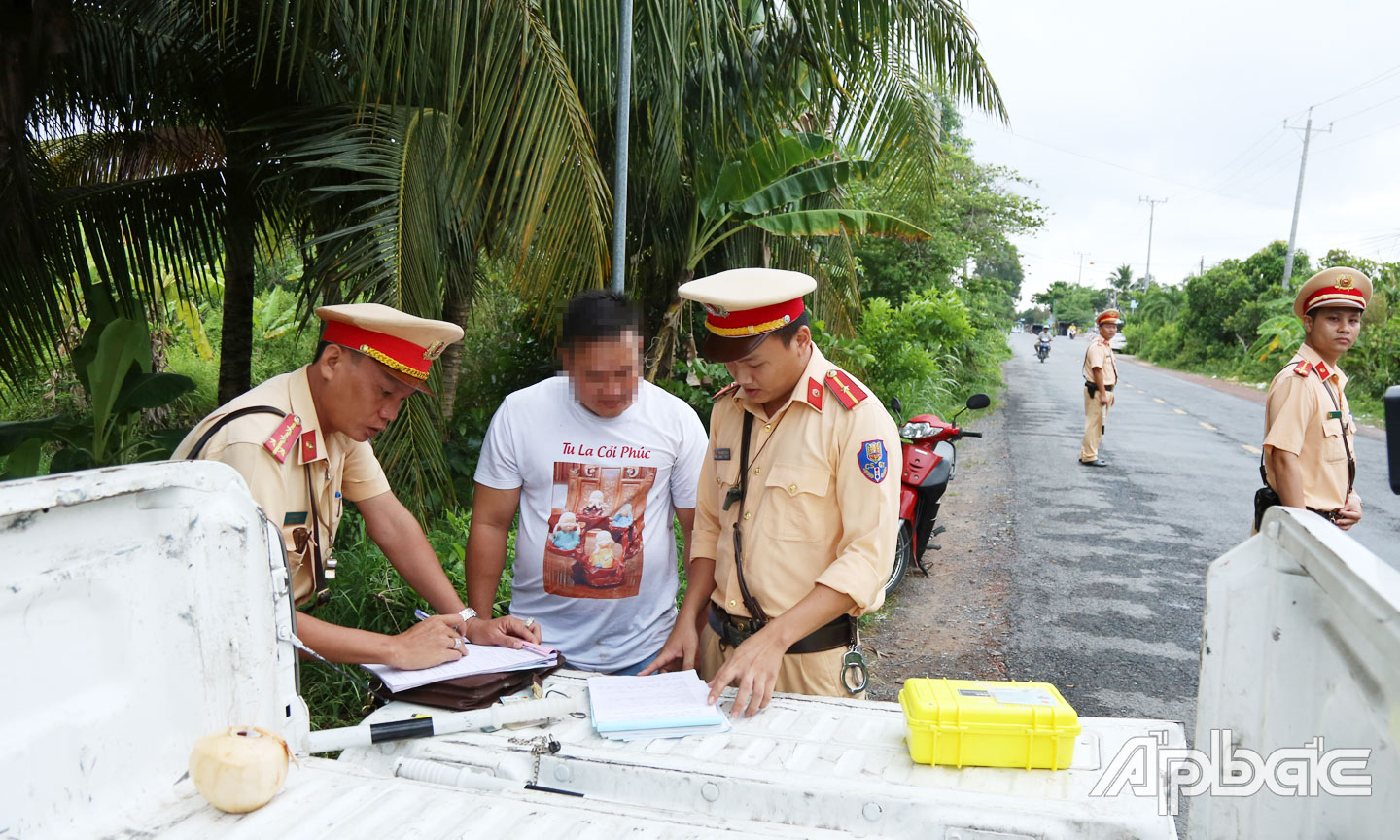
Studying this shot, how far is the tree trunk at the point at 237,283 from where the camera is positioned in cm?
543

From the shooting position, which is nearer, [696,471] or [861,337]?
[696,471]

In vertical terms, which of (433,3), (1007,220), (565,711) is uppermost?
(1007,220)

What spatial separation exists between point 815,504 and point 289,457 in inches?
49.3

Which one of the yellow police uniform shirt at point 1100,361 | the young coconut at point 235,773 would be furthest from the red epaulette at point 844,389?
the yellow police uniform shirt at point 1100,361

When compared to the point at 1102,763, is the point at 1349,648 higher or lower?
higher

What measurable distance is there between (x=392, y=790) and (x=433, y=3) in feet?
10.8

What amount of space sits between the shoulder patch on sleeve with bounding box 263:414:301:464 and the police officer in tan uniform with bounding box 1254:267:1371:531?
3.78m

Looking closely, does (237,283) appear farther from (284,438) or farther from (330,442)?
(284,438)

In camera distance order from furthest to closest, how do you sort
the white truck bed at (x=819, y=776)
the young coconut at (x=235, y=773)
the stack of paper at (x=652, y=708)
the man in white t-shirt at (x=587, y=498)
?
1. the man in white t-shirt at (x=587, y=498)
2. the stack of paper at (x=652, y=708)
3. the white truck bed at (x=819, y=776)
4. the young coconut at (x=235, y=773)

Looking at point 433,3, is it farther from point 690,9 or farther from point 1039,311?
point 1039,311

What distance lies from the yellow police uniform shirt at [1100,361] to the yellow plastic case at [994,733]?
30.2 feet

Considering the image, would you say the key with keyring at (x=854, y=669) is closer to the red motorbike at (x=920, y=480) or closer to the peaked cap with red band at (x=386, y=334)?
the peaked cap with red band at (x=386, y=334)

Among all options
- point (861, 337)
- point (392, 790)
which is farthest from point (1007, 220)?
point (392, 790)

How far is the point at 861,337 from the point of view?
11312 millimetres
